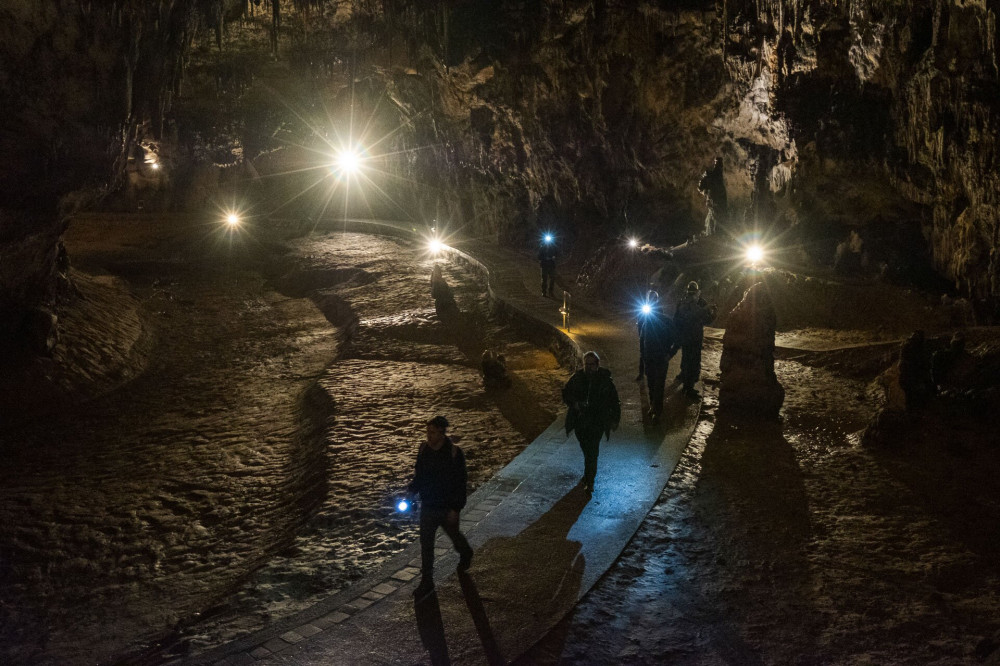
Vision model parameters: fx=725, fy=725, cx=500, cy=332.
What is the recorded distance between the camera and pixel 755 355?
409 inches

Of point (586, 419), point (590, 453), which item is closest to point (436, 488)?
point (586, 419)

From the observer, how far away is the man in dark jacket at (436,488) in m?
6.07

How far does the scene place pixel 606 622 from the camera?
18.9 ft

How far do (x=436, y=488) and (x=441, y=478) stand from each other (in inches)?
3.9

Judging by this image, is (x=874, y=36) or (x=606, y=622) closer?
(x=606, y=622)

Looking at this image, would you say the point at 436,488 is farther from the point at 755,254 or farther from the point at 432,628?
the point at 755,254

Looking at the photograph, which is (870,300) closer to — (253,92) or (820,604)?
(820,604)

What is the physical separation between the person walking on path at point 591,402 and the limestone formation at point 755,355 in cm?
343

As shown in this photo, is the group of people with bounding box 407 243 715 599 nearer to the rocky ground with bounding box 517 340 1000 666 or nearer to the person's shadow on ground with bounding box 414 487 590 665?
the person's shadow on ground with bounding box 414 487 590 665

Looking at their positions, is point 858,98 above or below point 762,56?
below

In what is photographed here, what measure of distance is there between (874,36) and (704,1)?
5837 mm

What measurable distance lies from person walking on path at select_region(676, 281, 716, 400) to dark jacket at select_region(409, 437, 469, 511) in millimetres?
5936

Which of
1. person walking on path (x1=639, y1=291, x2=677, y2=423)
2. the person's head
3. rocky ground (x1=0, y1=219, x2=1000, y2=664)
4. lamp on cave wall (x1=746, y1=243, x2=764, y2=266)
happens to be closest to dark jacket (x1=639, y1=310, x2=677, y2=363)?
person walking on path (x1=639, y1=291, x2=677, y2=423)

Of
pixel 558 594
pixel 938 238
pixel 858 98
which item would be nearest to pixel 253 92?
pixel 858 98
